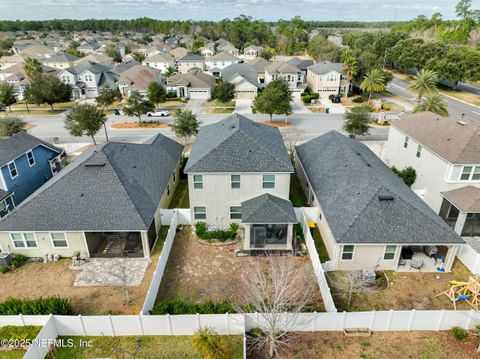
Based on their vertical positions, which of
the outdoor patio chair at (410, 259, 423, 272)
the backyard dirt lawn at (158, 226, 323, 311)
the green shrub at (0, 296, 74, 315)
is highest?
the green shrub at (0, 296, 74, 315)

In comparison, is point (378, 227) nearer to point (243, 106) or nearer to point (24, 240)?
point (24, 240)

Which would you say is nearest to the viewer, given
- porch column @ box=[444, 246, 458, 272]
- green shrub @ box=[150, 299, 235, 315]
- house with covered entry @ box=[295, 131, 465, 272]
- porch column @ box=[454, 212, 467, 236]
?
green shrub @ box=[150, 299, 235, 315]

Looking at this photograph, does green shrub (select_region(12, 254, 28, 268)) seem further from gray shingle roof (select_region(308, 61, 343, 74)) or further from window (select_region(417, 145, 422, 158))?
gray shingle roof (select_region(308, 61, 343, 74))

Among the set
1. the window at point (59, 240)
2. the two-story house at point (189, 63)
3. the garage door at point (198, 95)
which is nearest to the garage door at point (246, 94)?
the garage door at point (198, 95)

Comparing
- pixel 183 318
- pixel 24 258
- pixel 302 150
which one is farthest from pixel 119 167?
pixel 302 150

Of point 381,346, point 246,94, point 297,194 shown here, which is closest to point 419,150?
point 297,194

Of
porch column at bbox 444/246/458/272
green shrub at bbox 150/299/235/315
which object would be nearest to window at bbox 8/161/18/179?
green shrub at bbox 150/299/235/315

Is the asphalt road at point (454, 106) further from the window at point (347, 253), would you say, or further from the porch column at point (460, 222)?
the window at point (347, 253)

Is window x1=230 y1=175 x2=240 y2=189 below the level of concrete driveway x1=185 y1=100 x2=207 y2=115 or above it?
above
